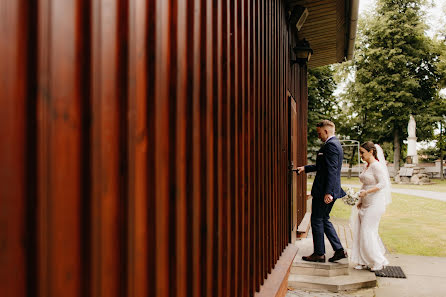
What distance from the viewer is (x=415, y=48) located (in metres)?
30.6

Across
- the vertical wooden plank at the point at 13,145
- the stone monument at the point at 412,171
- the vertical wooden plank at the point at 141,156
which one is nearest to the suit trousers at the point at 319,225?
the vertical wooden plank at the point at 141,156

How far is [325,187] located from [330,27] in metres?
3.90

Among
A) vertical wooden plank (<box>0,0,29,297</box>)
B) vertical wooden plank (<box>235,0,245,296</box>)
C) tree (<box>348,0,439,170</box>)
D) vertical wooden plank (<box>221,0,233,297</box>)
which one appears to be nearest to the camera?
vertical wooden plank (<box>0,0,29,297</box>)

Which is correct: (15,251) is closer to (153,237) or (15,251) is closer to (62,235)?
(62,235)

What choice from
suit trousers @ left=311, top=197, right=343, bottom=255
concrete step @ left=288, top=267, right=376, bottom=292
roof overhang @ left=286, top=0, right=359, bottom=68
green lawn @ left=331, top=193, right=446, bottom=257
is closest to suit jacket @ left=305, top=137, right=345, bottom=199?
suit trousers @ left=311, top=197, right=343, bottom=255

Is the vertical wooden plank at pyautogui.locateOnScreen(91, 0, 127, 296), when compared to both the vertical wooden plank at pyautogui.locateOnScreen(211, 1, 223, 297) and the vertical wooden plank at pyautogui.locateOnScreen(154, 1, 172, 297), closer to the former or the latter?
the vertical wooden plank at pyautogui.locateOnScreen(154, 1, 172, 297)

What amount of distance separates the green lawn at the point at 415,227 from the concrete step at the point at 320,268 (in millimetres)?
2531

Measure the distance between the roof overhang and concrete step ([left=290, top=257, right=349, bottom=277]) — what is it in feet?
13.1

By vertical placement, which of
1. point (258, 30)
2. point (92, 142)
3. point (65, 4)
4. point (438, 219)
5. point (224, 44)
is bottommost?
point (438, 219)

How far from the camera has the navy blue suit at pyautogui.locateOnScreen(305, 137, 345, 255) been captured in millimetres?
5117

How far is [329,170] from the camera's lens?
513 centimetres

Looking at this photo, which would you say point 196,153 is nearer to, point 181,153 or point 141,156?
point 181,153

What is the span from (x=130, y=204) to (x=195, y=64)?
88 cm

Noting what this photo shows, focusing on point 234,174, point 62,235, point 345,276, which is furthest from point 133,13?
point 345,276
